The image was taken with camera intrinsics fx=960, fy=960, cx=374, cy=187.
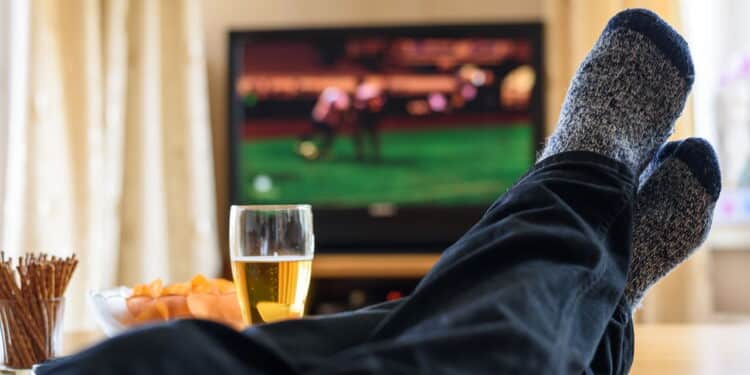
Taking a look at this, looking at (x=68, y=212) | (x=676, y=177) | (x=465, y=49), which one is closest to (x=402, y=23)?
(x=465, y=49)

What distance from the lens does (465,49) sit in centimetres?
337

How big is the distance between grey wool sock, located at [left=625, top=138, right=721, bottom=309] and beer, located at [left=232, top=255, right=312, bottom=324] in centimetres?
36

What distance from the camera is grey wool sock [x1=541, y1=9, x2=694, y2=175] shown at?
43.6 inches

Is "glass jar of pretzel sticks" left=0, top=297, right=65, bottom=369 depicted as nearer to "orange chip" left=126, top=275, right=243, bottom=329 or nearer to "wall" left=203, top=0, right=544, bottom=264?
Answer: "orange chip" left=126, top=275, right=243, bottom=329

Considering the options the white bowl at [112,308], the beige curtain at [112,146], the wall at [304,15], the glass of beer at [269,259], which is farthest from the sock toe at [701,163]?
the wall at [304,15]

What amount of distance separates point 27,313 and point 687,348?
2.32 feet

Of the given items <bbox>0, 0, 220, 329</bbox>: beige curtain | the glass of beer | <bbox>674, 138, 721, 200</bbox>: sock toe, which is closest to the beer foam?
the glass of beer

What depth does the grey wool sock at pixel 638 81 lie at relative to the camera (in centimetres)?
111

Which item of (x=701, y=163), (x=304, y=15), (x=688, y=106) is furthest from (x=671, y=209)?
(x=304, y=15)

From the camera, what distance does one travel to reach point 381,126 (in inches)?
134

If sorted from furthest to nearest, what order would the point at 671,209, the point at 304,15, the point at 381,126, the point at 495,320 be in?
the point at 304,15 < the point at 381,126 < the point at 671,209 < the point at 495,320

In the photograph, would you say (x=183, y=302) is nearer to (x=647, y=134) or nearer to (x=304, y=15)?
(x=647, y=134)

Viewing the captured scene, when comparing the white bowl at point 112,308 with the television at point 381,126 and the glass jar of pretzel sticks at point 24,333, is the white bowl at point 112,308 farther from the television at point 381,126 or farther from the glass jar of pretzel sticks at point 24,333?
the television at point 381,126

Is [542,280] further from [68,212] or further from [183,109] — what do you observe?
[183,109]
